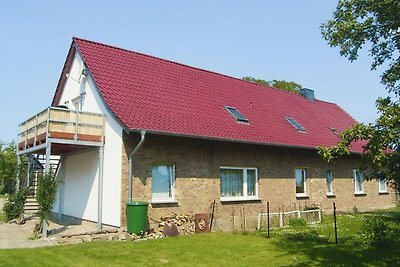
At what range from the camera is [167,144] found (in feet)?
45.4

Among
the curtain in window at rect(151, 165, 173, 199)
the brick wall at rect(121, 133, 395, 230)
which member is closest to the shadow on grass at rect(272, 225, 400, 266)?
the brick wall at rect(121, 133, 395, 230)

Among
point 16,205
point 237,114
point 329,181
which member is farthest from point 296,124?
point 16,205

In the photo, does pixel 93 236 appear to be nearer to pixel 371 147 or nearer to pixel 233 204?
pixel 233 204

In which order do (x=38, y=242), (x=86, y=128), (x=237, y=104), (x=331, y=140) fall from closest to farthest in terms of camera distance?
(x=38, y=242) → (x=86, y=128) → (x=237, y=104) → (x=331, y=140)

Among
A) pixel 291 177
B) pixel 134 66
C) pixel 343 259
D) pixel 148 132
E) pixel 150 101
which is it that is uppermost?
pixel 134 66

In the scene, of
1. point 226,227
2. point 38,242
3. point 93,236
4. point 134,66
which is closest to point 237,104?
point 134,66

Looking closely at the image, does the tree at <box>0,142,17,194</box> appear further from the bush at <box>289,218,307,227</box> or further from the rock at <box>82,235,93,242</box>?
the bush at <box>289,218,307,227</box>

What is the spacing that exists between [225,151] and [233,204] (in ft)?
6.91

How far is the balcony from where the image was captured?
1296cm

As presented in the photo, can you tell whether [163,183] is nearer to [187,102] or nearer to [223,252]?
[187,102]

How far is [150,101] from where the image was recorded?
14.9 meters

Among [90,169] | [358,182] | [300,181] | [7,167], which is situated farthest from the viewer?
[7,167]

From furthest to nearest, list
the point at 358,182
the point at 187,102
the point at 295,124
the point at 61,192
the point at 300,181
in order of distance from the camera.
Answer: the point at 358,182 < the point at 295,124 < the point at 300,181 < the point at 61,192 < the point at 187,102

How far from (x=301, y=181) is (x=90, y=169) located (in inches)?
394
